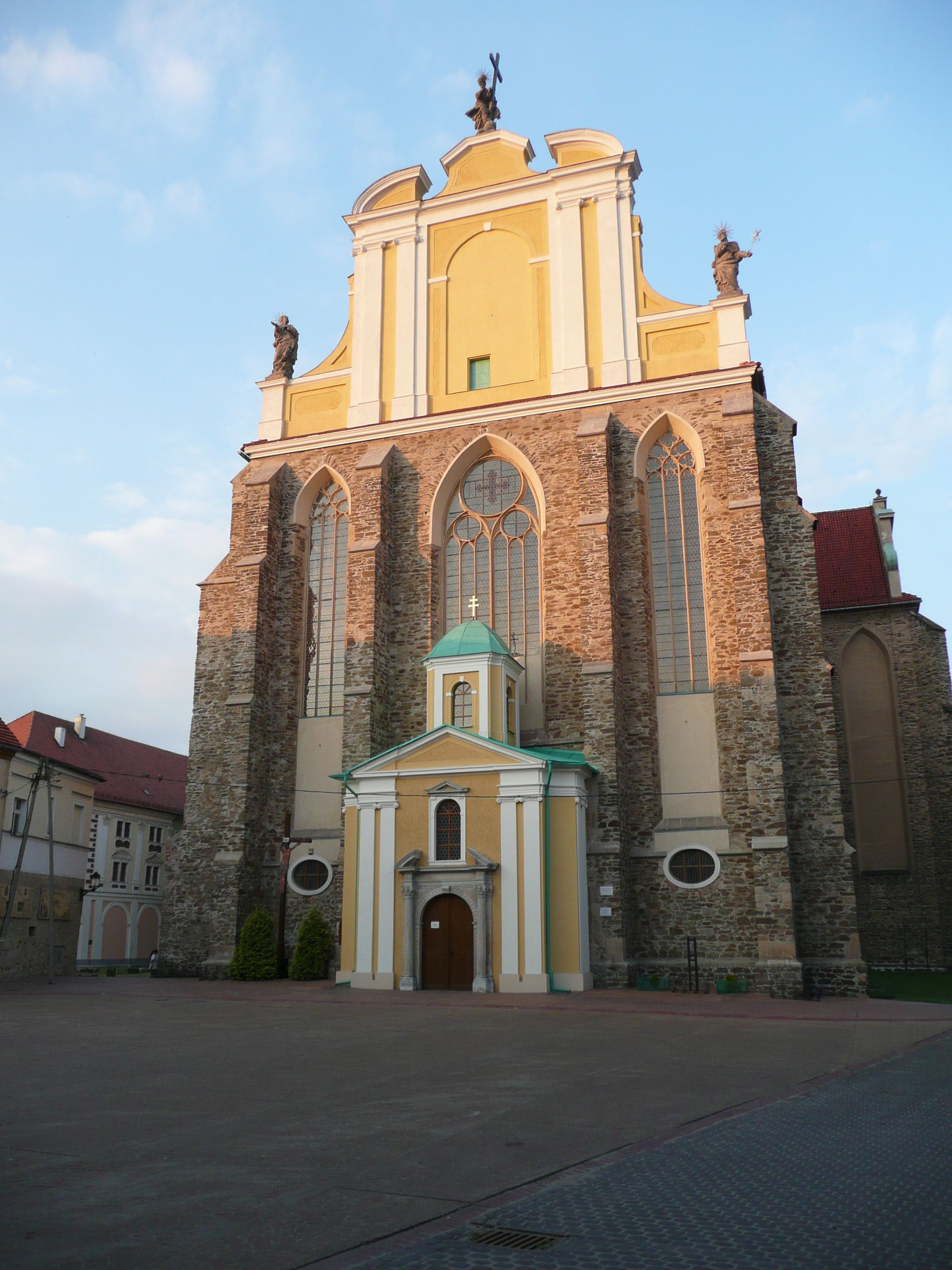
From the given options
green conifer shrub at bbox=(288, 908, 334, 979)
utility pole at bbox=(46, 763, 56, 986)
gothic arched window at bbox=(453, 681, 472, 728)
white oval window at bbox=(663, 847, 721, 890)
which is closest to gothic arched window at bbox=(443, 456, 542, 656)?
gothic arched window at bbox=(453, 681, 472, 728)

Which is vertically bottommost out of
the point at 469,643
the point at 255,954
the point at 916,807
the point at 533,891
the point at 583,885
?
the point at 255,954

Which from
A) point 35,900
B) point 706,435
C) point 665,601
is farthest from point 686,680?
point 35,900

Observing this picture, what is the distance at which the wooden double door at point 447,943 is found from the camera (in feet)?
75.2

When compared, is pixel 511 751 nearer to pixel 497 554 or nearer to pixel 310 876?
pixel 497 554

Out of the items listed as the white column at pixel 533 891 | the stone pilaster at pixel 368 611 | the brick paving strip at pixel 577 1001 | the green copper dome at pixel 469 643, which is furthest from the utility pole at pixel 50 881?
the white column at pixel 533 891

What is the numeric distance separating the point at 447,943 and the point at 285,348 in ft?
65.0

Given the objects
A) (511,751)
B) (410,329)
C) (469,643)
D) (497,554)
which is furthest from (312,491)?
(511,751)

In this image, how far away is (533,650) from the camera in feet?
90.0

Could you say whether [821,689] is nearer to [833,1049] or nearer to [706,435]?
[706,435]

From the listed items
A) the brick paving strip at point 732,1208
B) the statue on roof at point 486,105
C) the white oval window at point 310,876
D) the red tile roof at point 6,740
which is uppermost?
the statue on roof at point 486,105

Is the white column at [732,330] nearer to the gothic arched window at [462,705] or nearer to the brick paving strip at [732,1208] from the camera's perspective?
the gothic arched window at [462,705]

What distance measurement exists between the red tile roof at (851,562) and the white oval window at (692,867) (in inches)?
537

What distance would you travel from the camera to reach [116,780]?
46969 mm

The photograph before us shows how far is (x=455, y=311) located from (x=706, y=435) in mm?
9204
